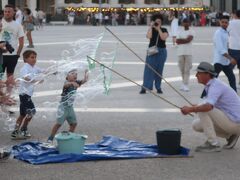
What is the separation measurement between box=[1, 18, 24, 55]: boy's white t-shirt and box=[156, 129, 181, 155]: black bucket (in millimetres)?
4142

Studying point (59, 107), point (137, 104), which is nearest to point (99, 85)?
point (59, 107)

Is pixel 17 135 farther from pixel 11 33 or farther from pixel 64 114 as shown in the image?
pixel 11 33

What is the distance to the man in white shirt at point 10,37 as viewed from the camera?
446 inches

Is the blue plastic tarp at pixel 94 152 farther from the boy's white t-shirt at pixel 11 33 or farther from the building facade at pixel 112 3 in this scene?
the building facade at pixel 112 3

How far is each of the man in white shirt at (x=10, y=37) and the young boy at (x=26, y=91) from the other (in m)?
2.07

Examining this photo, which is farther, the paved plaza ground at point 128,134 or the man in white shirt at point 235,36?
the man in white shirt at point 235,36

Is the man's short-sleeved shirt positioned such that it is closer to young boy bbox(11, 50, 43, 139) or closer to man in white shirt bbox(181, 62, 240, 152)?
man in white shirt bbox(181, 62, 240, 152)

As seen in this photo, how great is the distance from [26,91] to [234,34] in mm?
6510

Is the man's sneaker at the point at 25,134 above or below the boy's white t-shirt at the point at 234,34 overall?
below

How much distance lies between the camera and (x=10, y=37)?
1140cm

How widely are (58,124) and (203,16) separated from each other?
60.9 meters

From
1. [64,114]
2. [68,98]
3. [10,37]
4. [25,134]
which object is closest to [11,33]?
[10,37]

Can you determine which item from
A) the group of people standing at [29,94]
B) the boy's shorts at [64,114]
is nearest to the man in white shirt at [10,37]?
the group of people standing at [29,94]

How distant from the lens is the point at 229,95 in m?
8.46
